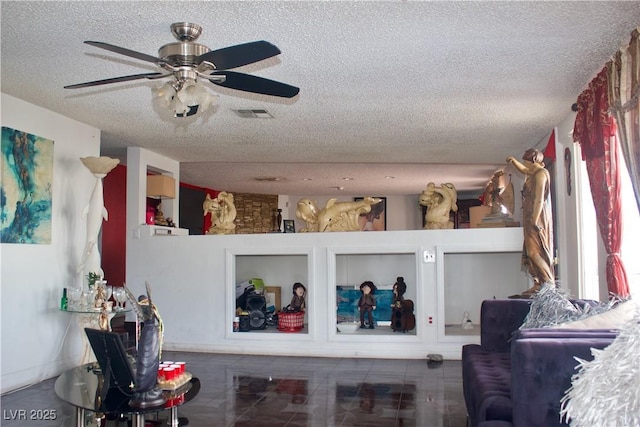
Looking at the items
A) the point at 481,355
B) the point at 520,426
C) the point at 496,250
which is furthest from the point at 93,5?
the point at 496,250

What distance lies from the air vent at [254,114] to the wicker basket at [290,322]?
2.51 m

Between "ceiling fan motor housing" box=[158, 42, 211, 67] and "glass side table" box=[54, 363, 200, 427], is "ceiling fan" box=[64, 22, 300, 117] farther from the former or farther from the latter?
"glass side table" box=[54, 363, 200, 427]

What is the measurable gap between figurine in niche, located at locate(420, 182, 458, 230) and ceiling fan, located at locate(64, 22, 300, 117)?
3.50 meters

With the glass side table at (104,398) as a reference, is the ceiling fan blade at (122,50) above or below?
above

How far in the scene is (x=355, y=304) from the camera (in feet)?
23.2

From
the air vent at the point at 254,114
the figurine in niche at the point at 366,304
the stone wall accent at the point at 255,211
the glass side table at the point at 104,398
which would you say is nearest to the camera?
the glass side table at the point at 104,398

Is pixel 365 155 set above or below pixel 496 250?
above

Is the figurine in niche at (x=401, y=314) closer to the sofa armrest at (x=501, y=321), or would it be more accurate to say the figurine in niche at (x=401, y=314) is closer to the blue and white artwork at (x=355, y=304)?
the blue and white artwork at (x=355, y=304)

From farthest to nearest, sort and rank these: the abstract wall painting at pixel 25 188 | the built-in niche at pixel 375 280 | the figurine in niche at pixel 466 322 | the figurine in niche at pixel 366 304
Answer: the built-in niche at pixel 375 280, the figurine in niche at pixel 366 304, the figurine in niche at pixel 466 322, the abstract wall painting at pixel 25 188

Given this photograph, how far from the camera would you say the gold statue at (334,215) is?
6.61 meters

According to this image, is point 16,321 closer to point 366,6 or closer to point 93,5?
point 93,5

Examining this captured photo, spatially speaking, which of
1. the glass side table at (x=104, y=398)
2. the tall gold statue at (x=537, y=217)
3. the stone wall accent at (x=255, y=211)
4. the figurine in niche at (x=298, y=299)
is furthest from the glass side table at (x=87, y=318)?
the stone wall accent at (x=255, y=211)

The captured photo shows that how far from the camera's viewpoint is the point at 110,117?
5680 millimetres

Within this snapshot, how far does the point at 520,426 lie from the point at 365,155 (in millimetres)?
5714
